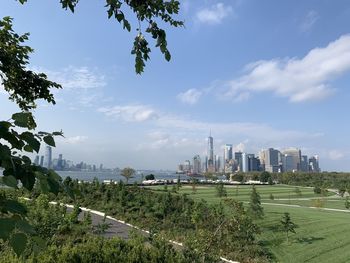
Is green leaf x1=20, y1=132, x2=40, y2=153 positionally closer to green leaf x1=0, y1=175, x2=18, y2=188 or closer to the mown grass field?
green leaf x1=0, y1=175, x2=18, y2=188

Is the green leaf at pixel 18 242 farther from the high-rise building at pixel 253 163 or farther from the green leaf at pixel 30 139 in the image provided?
the high-rise building at pixel 253 163

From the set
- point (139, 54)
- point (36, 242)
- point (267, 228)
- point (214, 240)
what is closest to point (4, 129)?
A: point (36, 242)

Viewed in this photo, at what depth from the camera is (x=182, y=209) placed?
2469cm

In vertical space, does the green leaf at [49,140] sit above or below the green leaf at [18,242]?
above

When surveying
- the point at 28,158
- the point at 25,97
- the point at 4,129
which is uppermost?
the point at 25,97

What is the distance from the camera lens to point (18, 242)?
1.53 meters

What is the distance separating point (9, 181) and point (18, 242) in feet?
1.04

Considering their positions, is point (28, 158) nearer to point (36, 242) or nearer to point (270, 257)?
point (36, 242)

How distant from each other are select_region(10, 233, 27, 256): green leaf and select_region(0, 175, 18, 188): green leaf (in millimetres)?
284

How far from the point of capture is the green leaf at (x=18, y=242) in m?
1.53

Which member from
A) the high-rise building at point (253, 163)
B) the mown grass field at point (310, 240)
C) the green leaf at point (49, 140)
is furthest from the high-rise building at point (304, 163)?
the green leaf at point (49, 140)

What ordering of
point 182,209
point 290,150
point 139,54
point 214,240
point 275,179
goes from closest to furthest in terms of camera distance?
1. point 139,54
2. point 214,240
3. point 182,209
4. point 275,179
5. point 290,150

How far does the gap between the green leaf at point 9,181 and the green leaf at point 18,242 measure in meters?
0.28

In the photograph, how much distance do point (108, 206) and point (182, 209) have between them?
16.6 ft
